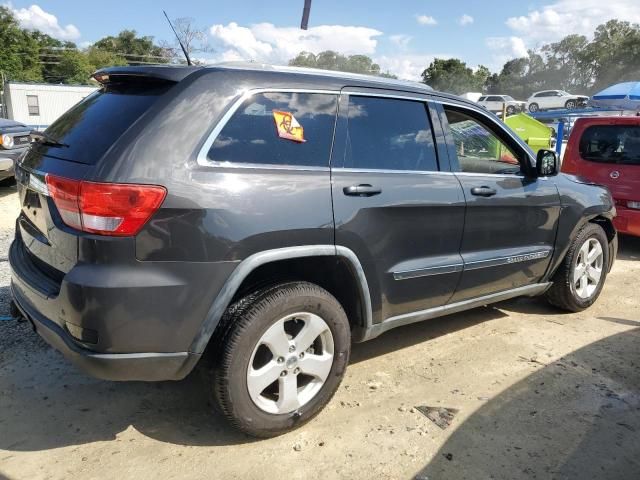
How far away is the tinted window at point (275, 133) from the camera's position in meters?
2.54

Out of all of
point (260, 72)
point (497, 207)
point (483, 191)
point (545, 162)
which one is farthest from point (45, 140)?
point (545, 162)

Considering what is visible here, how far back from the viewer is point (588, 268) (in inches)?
184

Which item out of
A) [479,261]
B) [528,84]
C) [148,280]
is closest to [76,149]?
[148,280]

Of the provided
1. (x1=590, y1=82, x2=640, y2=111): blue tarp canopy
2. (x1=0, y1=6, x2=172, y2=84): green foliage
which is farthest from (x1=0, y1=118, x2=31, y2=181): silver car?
(x1=0, y1=6, x2=172, y2=84): green foliage

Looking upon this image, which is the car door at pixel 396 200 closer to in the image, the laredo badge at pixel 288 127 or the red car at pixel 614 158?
the laredo badge at pixel 288 127

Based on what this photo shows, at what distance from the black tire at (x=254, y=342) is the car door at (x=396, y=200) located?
333 millimetres

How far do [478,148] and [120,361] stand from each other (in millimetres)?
2820

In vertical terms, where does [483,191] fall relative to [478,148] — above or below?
below

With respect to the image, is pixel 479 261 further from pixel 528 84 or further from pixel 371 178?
pixel 528 84

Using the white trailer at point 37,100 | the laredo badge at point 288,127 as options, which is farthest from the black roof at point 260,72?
the white trailer at point 37,100

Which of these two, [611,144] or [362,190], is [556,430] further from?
[611,144]

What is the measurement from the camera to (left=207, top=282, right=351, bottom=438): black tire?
2.52m

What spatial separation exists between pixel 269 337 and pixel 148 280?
26.3 inches

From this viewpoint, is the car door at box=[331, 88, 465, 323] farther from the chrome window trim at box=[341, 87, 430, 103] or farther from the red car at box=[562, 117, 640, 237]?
the red car at box=[562, 117, 640, 237]
